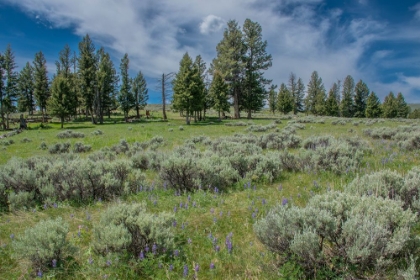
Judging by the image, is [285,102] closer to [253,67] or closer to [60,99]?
[253,67]

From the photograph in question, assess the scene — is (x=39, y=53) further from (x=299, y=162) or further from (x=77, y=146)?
(x=299, y=162)

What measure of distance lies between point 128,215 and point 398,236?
327 centimetres

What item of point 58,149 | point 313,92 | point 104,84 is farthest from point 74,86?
point 313,92

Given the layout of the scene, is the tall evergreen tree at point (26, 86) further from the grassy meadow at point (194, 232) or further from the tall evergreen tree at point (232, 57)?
the grassy meadow at point (194, 232)

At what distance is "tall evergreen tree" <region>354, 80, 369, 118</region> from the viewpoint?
3644 inches

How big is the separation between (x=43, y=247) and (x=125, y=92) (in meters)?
67.5

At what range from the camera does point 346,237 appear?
2.47 meters

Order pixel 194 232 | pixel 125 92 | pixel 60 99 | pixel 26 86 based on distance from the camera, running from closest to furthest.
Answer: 1. pixel 194 232
2. pixel 60 99
3. pixel 125 92
4. pixel 26 86

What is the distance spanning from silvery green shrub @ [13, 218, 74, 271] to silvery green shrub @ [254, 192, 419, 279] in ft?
8.21

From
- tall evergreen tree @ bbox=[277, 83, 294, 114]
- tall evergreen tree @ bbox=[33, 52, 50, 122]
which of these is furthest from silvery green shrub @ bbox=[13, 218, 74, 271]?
tall evergreen tree @ bbox=[277, 83, 294, 114]

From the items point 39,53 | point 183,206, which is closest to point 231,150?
point 183,206

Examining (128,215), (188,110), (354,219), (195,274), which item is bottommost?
(195,274)

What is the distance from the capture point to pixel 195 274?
269 centimetres

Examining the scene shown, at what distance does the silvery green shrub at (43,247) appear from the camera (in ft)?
9.18
